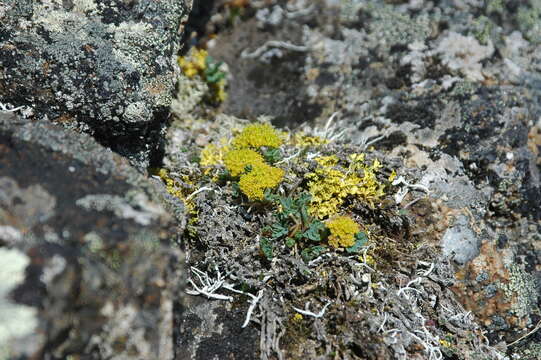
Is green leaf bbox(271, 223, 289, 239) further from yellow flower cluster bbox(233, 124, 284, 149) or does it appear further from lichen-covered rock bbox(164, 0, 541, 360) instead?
yellow flower cluster bbox(233, 124, 284, 149)

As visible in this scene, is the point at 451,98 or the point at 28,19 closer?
the point at 28,19

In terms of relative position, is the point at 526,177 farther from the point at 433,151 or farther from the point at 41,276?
the point at 41,276

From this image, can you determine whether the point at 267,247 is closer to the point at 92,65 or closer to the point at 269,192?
the point at 269,192

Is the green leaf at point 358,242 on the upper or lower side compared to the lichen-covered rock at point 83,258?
lower

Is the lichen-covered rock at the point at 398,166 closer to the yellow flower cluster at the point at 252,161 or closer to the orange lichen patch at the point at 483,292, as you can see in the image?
the orange lichen patch at the point at 483,292

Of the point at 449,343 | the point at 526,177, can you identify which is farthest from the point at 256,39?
the point at 449,343

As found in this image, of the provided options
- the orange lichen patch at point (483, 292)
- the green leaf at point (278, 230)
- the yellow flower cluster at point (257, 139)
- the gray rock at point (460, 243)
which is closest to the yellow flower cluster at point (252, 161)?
the yellow flower cluster at point (257, 139)
